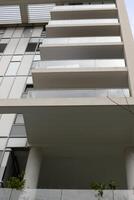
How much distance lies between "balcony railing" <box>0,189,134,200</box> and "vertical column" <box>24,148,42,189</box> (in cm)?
205

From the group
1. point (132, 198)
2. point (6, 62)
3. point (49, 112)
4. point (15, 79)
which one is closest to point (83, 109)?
point (49, 112)

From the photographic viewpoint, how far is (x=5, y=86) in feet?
67.7

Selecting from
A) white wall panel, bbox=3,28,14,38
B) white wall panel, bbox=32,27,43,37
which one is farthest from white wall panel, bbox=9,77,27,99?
white wall panel, bbox=3,28,14,38

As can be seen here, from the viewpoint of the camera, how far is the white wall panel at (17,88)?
19.9 m

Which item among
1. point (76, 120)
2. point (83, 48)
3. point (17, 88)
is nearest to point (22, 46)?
point (17, 88)

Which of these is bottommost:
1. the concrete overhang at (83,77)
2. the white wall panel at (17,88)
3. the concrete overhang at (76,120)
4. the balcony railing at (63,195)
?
the balcony railing at (63,195)

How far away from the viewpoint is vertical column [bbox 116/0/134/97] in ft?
51.8

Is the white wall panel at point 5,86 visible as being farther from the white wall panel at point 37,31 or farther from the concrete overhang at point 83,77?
the white wall panel at point 37,31

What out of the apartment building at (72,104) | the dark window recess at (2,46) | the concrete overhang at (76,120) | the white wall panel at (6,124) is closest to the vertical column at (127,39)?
the apartment building at (72,104)

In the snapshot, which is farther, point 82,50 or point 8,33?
point 8,33

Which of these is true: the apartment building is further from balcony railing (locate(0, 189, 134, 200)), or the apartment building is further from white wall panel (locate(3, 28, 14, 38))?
balcony railing (locate(0, 189, 134, 200))

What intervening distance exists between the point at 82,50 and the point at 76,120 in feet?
21.7

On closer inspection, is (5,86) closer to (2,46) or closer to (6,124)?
(6,124)

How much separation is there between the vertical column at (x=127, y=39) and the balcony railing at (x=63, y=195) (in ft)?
14.1
